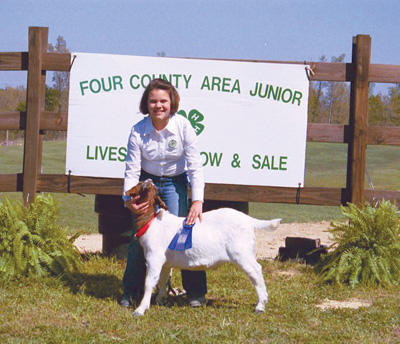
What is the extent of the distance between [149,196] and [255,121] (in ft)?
9.23

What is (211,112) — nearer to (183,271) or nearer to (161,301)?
(183,271)

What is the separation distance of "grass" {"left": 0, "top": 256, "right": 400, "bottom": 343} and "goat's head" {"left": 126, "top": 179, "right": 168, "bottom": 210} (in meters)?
1.00

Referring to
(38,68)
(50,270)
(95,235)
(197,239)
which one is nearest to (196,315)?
(197,239)

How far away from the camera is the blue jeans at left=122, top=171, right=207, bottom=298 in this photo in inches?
215

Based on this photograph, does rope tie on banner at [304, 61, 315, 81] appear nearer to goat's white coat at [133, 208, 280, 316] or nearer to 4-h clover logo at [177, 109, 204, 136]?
4-h clover logo at [177, 109, 204, 136]

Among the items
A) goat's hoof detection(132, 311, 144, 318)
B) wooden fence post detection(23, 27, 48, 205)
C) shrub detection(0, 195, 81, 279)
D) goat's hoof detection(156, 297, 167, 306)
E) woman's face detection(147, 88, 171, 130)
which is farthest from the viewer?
wooden fence post detection(23, 27, 48, 205)

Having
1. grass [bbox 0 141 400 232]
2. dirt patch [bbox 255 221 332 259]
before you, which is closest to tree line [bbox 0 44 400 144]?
grass [bbox 0 141 400 232]

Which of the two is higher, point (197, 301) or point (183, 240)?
point (183, 240)

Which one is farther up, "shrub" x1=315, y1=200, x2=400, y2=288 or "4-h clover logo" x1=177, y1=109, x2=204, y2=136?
"4-h clover logo" x1=177, y1=109, x2=204, y2=136

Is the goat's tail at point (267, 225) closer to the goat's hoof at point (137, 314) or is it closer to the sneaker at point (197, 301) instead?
the sneaker at point (197, 301)

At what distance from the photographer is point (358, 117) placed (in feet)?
24.5

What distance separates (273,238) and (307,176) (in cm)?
2112

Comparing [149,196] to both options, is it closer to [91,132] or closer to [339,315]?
[339,315]

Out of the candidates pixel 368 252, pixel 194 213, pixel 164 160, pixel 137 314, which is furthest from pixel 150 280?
pixel 368 252
